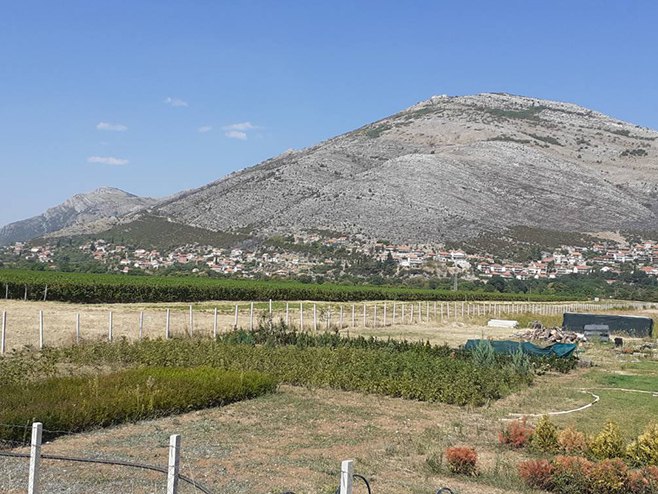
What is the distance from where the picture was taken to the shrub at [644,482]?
9.65m

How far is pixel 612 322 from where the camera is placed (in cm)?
3903

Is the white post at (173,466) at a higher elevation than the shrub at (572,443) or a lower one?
higher

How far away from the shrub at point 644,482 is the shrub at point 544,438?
2.28m

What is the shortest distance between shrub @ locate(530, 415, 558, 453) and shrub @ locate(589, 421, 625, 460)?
660 millimetres

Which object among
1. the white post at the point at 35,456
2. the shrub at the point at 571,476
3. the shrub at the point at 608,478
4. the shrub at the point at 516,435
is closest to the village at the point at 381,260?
the shrub at the point at 516,435

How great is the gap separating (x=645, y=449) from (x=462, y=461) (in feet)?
10.3

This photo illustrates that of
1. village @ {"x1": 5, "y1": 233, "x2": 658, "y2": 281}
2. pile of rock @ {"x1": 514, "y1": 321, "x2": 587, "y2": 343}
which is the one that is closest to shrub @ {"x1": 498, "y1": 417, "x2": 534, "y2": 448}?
pile of rock @ {"x1": 514, "y1": 321, "x2": 587, "y2": 343}

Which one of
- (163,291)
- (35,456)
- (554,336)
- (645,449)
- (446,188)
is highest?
(446,188)

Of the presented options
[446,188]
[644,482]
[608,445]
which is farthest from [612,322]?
[446,188]

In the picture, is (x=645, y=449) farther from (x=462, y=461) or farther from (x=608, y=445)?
(x=462, y=461)

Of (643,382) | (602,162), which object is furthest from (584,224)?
(643,382)

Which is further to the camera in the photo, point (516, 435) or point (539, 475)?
point (516, 435)

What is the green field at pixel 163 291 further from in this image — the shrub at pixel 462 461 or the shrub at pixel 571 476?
the shrub at pixel 571 476

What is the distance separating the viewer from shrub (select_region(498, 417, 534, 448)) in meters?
12.4
